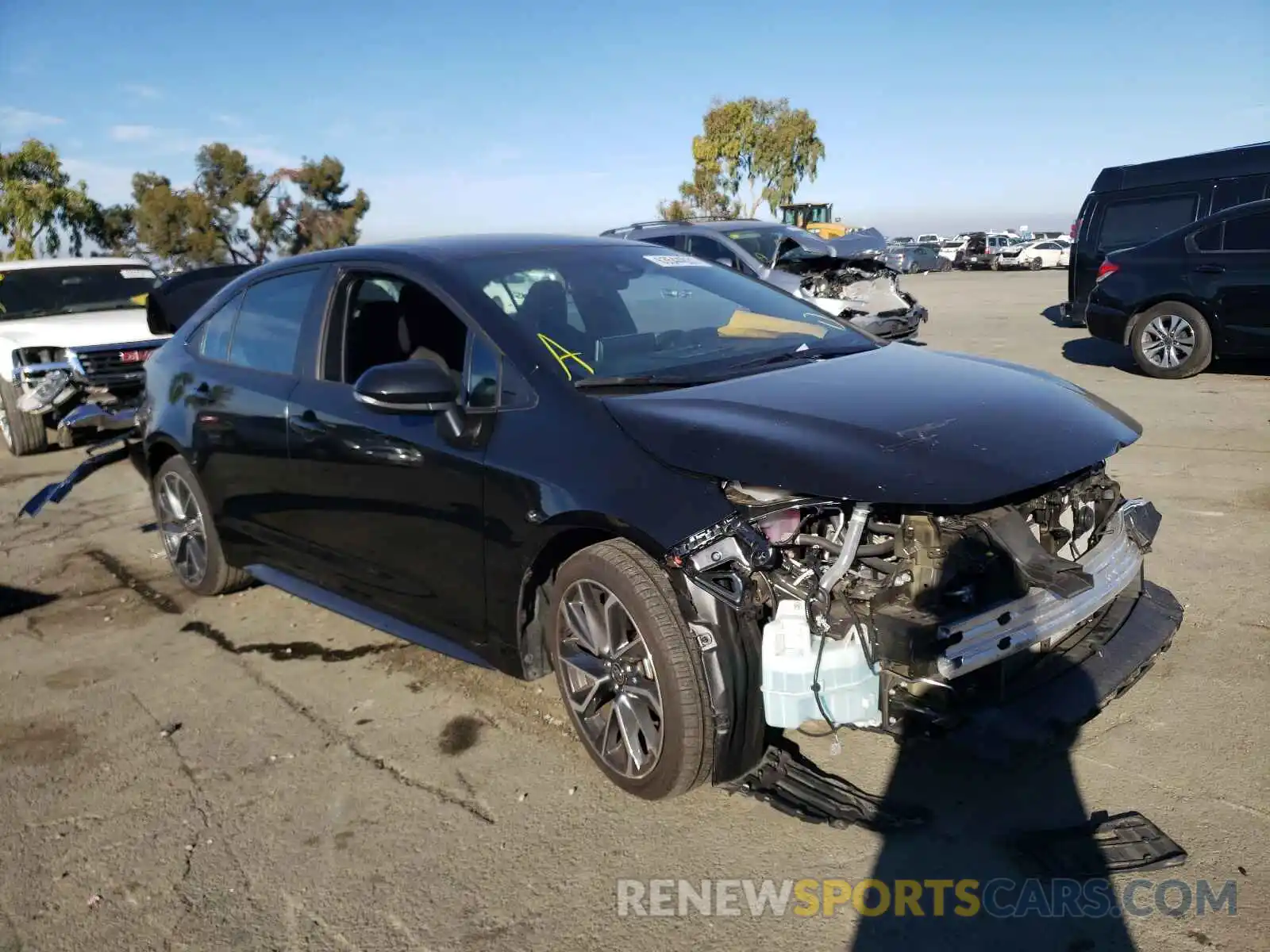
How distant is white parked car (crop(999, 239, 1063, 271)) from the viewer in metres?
38.9

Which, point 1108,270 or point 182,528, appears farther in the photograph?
point 1108,270

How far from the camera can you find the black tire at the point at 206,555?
4992mm

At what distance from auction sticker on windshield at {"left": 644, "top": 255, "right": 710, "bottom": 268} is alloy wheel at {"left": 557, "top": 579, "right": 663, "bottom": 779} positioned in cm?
175

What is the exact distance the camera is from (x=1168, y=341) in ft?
31.9

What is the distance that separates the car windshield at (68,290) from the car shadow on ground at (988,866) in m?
10.0

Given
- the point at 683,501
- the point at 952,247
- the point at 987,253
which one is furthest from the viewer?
the point at 952,247

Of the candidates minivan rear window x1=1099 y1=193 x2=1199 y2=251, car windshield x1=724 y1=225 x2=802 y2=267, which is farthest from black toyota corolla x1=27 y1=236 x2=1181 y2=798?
minivan rear window x1=1099 y1=193 x2=1199 y2=251

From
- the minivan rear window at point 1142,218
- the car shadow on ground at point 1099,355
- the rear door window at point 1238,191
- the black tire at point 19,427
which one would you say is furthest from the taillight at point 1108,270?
the black tire at point 19,427

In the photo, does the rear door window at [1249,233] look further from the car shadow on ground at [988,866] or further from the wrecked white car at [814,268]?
the car shadow on ground at [988,866]

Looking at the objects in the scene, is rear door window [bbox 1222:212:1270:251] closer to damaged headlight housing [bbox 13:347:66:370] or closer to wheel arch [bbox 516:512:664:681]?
wheel arch [bbox 516:512:664:681]

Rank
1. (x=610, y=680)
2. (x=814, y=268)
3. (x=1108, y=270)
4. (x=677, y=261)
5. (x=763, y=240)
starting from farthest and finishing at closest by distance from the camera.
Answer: (x=763, y=240) → (x=814, y=268) → (x=1108, y=270) → (x=677, y=261) → (x=610, y=680)

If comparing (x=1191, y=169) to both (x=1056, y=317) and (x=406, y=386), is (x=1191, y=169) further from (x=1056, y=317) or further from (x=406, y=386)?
(x=406, y=386)

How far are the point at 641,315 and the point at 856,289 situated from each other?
8.69m

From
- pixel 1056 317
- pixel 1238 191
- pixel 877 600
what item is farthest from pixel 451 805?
pixel 1056 317
